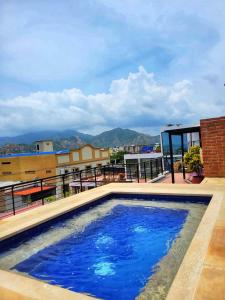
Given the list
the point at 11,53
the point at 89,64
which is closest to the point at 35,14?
the point at 11,53

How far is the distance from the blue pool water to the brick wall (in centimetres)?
320

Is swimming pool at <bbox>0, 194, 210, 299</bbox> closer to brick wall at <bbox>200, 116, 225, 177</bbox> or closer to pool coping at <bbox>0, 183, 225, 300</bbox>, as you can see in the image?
pool coping at <bbox>0, 183, 225, 300</bbox>

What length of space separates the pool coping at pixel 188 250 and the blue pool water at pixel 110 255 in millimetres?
757

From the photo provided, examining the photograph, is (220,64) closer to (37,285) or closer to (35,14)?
(35,14)

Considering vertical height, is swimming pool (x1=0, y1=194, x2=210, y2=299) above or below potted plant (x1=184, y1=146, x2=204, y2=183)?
below

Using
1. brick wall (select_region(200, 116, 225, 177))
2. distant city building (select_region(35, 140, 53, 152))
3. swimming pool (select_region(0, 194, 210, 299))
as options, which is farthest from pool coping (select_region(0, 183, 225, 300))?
distant city building (select_region(35, 140, 53, 152))

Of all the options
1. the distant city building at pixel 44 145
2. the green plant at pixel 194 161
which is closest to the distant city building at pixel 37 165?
the distant city building at pixel 44 145

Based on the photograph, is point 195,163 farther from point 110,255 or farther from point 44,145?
point 44,145

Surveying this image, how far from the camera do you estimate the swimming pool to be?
3.55 metres

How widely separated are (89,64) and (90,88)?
3966 mm

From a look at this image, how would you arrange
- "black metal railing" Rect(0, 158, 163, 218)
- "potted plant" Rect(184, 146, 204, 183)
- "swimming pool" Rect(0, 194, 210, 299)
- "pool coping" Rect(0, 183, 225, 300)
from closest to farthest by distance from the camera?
"pool coping" Rect(0, 183, 225, 300)
"swimming pool" Rect(0, 194, 210, 299)
"black metal railing" Rect(0, 158, 163, 218)
"potted plant" Rect(184, 146, 204, 183)

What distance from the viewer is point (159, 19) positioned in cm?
835

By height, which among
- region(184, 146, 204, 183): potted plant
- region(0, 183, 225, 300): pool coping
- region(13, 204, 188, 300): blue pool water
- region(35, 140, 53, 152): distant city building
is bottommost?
region(13, 204, 188, 300): blue pool water

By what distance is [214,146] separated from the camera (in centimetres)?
874
